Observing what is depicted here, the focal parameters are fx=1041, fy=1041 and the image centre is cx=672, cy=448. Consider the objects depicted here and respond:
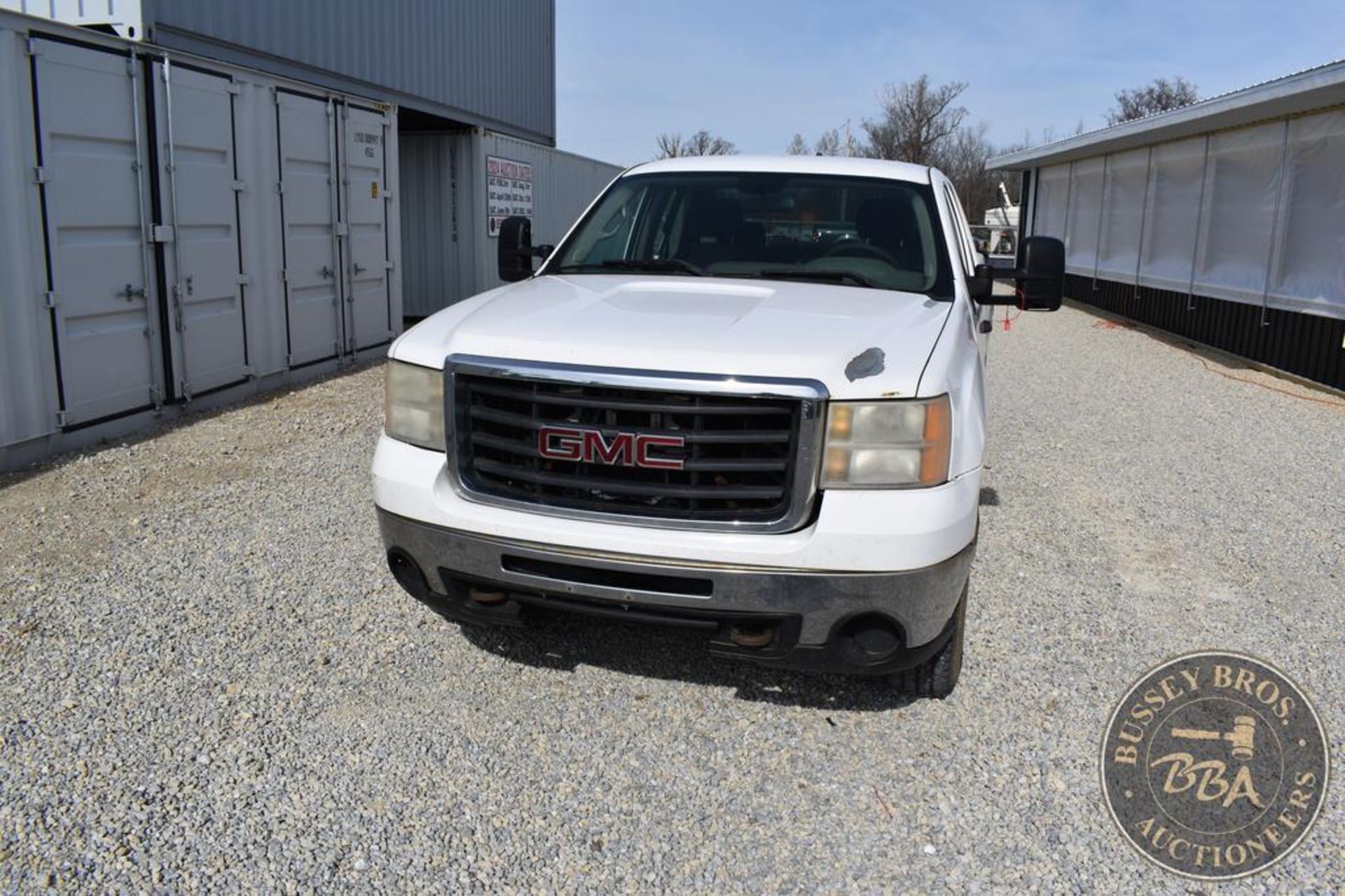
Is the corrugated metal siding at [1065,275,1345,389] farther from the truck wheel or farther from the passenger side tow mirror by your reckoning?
the truck wheel

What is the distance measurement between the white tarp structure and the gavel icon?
8.72 meters

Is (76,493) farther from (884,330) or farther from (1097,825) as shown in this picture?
(1097,825)

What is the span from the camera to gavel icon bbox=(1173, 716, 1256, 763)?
3254mm

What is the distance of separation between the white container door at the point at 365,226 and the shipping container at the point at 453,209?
3.26 meters

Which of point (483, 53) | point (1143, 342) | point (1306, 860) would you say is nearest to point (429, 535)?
point (1306, 860)

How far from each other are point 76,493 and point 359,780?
3900mm

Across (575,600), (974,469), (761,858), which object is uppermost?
(974,469)

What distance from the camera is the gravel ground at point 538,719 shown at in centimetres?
272

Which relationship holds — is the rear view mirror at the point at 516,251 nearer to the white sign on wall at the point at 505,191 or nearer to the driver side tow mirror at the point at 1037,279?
the driver side tow mirror at the point at 1037,279

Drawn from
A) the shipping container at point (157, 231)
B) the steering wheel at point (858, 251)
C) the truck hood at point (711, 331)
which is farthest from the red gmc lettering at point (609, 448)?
the shipping container at point (157, 231)

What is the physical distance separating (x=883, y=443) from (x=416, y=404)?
1.48 metres

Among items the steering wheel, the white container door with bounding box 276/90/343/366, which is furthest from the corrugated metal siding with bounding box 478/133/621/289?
the steering wheel

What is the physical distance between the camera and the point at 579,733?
3.34 m

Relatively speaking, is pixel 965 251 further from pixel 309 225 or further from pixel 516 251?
pixel 309 225
